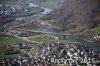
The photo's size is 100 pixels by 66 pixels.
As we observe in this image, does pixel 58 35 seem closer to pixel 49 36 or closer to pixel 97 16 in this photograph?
pixel 49 36

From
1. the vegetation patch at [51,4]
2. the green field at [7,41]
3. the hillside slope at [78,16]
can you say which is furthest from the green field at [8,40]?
the vegetation patch at [51,4]

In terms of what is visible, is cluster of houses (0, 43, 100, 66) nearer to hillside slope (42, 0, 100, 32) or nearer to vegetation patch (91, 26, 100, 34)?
vegetation patch (91, 26, 100, 34)

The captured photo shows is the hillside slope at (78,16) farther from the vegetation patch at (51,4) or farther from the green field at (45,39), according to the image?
the vegetation patch at (51,4)

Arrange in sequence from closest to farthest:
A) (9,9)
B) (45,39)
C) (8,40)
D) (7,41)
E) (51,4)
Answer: (7,41) → (8,40) → (45,39) → (9,9) → (51,4)

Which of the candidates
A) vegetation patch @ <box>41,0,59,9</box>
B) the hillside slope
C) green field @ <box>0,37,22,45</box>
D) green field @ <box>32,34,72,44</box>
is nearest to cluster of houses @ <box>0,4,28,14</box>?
vegetation patch @ <box>41,0,59,9</box>

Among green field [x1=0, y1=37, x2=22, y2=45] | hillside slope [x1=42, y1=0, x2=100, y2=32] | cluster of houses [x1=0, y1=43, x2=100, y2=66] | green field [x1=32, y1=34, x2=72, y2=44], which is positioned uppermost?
hillside slope [x1=42, y1=0, x2=100, y2=32]

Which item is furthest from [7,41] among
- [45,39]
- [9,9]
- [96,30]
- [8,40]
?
[9,9]

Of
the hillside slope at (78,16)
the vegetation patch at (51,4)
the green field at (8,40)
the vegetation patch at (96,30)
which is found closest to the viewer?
the green field at (8,40)

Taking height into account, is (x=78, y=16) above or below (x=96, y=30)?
above

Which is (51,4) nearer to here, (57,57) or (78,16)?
(78,16)
